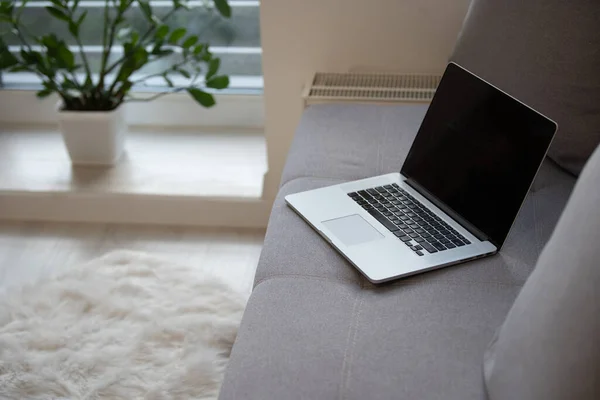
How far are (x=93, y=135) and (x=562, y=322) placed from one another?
1.77 metres

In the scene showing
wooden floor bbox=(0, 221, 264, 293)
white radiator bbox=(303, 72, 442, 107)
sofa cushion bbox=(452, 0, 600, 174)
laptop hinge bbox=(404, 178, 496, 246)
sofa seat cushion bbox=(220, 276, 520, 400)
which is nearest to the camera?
sofa seat cushion bbox=(220, 276, 520, 400)

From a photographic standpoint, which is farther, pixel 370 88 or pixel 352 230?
pixel 370 88

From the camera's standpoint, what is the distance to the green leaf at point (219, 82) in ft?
7.53

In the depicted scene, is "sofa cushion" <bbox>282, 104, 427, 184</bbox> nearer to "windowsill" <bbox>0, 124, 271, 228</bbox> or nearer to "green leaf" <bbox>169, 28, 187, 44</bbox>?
"windowsill" <bbox>0, 124, 271, 228</bbox>

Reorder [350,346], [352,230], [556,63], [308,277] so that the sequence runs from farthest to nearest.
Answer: [556,63], [352,230], [308,277], [350,346]

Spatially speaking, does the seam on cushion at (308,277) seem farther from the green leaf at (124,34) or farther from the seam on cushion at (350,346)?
the green leaf at (124,34)

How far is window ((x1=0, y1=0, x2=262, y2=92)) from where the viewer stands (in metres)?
2.60

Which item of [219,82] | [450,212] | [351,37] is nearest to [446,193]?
[450,212]

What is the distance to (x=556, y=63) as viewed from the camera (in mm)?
1577

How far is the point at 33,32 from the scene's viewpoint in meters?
2.71

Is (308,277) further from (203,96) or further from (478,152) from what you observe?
(203,96)

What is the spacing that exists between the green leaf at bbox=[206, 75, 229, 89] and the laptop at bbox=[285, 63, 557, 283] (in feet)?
2.77

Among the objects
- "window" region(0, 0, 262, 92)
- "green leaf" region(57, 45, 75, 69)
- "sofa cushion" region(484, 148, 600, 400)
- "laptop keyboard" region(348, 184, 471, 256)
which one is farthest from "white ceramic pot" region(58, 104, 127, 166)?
"sofa cushion" region(484, 148, 600, 400)

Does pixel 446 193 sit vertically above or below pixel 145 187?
above
